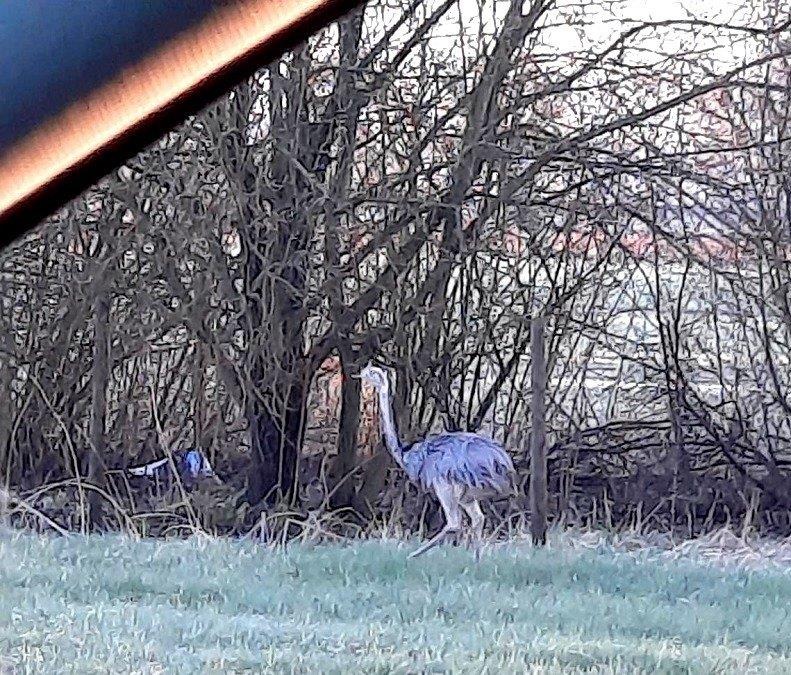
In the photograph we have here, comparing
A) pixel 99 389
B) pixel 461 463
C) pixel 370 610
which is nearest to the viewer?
pixel 370 610

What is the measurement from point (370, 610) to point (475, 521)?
26cm

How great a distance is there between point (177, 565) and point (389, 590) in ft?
0.83

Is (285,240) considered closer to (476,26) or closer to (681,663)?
(476,26)

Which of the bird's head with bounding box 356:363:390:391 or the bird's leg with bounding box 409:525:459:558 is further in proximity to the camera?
the bird's head with bounding box 356:363:390:391

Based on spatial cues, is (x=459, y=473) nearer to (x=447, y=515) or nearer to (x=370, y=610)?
(x=447, y=515)

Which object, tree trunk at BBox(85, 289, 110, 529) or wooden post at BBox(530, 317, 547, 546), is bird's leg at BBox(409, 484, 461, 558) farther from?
tree trunk at BBox(85, 289, 110, 529)

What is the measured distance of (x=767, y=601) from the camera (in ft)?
4.69

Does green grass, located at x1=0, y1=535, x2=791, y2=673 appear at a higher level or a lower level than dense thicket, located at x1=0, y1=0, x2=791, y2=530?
lower

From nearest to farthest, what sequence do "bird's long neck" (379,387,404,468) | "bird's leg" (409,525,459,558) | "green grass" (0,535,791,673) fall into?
"green grass" (0,535,791,673) < "bird's leg" (409,525,459,558) < "bird's long neck" (379,387,404,468)

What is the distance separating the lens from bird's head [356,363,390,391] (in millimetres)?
1707

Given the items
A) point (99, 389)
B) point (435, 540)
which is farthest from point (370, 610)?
point (99, 389)

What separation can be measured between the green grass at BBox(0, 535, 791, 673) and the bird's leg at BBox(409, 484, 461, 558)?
2cm

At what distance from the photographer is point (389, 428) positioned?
1.65 meters

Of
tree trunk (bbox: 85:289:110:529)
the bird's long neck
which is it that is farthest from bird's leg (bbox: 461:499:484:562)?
tree trunk (bbox: 85:289:110:529)
